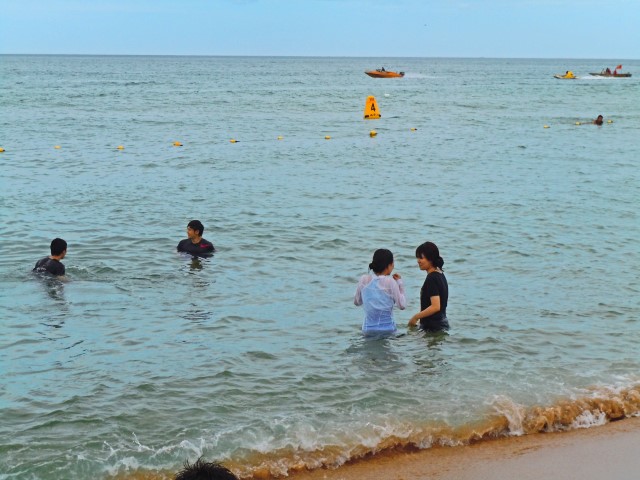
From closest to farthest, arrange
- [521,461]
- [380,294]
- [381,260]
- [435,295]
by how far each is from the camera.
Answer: [521,461] → [381,260] → [380,294] → [435,295]

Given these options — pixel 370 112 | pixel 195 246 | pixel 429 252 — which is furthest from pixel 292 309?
pixel 370 112

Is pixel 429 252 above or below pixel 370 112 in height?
below

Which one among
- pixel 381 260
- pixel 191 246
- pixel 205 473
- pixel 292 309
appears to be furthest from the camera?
pixel 191 246

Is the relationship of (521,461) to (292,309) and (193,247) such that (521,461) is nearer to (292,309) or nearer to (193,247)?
(292,309)

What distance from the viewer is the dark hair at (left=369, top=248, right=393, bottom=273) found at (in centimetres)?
881

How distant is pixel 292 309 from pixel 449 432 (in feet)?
13.8

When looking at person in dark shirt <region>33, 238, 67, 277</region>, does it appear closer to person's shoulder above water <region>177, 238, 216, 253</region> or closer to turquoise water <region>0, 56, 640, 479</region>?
turquoise water <region>0, 56, 640, 479</region>

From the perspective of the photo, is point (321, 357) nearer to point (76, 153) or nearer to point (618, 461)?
point (618, 461)

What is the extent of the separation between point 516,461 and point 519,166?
20.3 metres

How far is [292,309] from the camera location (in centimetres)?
1091

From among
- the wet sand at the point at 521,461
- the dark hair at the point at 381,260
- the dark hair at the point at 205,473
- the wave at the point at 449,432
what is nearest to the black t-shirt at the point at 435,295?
the dark hair at the point at 381,260

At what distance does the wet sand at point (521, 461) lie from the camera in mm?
6305

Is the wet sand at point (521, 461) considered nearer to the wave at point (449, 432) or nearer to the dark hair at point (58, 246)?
the wave at point (449, 432)

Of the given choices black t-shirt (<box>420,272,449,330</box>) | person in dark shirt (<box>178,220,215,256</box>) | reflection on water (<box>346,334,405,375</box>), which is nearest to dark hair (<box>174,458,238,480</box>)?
reflection on water (<box>346,334,405,375</box>)
